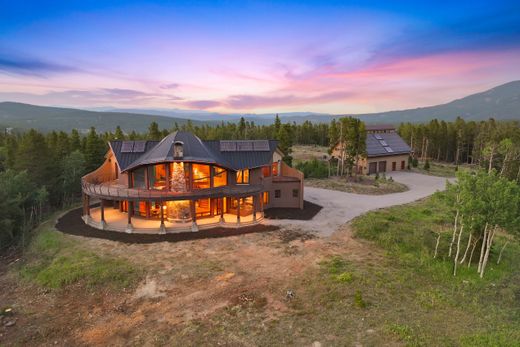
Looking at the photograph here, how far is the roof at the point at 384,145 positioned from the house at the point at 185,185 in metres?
26.0

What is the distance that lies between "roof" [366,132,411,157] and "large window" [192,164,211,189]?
32939mm

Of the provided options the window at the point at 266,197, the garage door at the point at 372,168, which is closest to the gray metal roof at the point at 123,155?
the window at the point at 266,197

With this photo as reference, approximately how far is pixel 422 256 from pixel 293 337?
1189 centimetres

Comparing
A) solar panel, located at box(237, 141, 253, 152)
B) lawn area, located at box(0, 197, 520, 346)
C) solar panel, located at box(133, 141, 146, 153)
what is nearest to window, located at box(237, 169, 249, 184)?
solar panel, located at box(237, 141, 253, 152)

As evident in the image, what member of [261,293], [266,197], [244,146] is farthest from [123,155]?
[261,293]

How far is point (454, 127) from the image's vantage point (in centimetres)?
6950

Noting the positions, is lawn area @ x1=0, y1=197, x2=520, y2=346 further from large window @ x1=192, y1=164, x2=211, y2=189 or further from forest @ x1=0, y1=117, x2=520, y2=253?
forest @ x1=0, y1=117, x2=520, y2=253

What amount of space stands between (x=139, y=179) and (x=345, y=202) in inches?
840

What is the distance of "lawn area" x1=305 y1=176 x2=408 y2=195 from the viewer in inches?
1593

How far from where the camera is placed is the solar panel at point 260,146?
3035 centimetres

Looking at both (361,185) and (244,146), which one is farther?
(361,185)

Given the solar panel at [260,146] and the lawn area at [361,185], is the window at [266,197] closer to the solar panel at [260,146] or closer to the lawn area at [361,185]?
the solar panel at [260,146]

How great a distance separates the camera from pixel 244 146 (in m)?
30.2

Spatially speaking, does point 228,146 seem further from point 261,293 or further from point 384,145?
point 384,145
